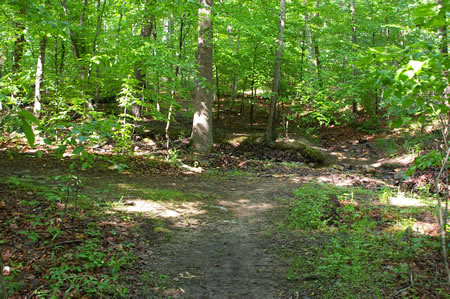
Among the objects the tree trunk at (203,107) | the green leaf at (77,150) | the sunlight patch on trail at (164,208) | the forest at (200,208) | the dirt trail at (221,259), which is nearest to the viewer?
the green leaf at (77,150)

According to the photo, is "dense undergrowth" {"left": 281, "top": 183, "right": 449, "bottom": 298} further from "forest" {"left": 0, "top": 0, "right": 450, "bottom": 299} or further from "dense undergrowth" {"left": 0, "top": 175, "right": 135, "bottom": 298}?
"dense undergrowth" {"left": 0, "top": 175, "right": 135, "bottom": 298}

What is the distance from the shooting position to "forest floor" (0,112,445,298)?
10.4 ft

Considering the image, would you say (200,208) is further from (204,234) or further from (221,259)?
(221,259)

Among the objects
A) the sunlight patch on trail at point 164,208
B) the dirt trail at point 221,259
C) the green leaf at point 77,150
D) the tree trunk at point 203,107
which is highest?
the tree trunk at point 203,107

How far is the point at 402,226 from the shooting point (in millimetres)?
4828

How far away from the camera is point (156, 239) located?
14.7ft

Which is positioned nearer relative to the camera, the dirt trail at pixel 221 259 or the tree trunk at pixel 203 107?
the dirt trail at pixel 221 259

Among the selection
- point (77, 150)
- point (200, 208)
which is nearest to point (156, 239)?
point (200, 208)

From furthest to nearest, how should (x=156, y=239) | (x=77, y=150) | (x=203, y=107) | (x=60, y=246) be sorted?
(x=203, y=107), (x=156, y=239), (x=60, y=246), (x=77, y=150)

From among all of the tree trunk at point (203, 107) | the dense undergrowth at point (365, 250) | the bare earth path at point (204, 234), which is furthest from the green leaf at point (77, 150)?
the tree trunk at point (203, 107)

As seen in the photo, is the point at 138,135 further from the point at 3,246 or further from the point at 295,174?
the point at 3,246

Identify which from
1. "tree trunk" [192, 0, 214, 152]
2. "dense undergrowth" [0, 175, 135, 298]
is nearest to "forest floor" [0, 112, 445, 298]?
"dense undergrowth" [0, 175, 135, 298]

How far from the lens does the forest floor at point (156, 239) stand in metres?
3.16

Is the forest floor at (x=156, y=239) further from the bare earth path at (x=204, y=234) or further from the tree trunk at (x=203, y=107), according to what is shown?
the tree trunk at (x=203, y=107)
